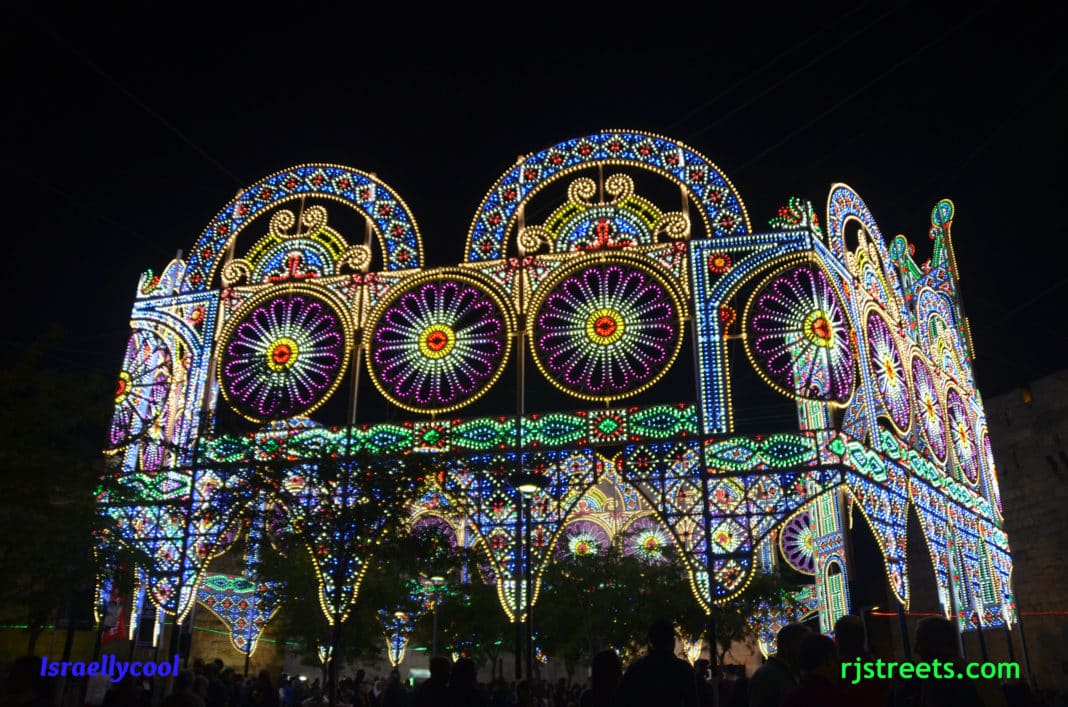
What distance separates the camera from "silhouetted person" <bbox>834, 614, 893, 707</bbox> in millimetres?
4922

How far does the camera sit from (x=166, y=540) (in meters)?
23.4

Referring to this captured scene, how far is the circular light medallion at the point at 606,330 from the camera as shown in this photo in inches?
859

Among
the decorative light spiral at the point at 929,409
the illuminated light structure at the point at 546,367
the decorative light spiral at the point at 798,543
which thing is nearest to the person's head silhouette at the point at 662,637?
the illuminated light structure at the point at 546,367

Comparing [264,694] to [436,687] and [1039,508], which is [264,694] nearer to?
[436,687]

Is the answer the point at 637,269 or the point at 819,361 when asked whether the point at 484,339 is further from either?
the point at 819,361

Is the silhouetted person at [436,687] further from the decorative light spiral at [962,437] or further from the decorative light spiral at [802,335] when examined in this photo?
the decorative light spiral at [962,437]

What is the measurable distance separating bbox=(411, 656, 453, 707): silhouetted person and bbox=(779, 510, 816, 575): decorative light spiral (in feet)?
102

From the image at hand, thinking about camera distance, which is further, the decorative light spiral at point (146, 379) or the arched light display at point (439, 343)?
the decorative light spiral at point (146, 379)

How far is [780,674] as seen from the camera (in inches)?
237

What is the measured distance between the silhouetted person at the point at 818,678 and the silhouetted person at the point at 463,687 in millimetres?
3504

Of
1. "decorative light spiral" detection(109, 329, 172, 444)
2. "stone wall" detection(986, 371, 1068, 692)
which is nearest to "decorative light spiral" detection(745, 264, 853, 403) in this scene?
"decorative light spiral" detection(109, 329, 172, 444)

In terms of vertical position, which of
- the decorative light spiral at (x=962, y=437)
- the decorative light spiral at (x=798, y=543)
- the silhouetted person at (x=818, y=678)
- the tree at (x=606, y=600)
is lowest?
the silhouetted person at (x=818, y=678)

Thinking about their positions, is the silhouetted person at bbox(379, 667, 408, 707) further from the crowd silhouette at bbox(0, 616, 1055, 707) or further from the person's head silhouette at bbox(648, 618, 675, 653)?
the person's head silhouette at bbox(648, 618, 675, 653)

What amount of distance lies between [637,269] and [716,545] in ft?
22.1
